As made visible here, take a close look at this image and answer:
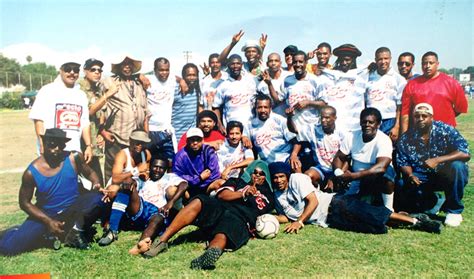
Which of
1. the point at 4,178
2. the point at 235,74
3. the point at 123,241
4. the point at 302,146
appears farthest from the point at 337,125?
the point at 4,178

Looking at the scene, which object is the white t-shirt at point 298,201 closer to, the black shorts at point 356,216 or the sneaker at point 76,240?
the black shorts at point 356,216

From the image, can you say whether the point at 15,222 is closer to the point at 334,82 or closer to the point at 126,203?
the point at 126,203

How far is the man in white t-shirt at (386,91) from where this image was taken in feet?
19.6

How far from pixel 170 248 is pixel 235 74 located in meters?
2.66

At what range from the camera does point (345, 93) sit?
6.05m

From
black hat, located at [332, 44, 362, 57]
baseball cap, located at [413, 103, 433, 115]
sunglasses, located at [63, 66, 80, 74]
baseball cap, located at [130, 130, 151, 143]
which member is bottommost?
baseball cap, located at [130, 130, 151, 143]

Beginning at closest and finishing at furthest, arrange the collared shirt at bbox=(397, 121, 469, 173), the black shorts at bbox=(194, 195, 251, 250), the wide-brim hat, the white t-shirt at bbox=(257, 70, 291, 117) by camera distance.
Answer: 1. the black shorts at bbox=(194, 195, 251, 250)
2. the collared shirt at bbox=(397, 121, 469, 173)
3. the wide-brim hat
4. the white t-shirt at bbox=(257, 70, 291, 117)

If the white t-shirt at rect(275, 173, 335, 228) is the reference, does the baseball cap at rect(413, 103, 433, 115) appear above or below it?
above

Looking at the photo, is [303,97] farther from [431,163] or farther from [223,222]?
[223,222]

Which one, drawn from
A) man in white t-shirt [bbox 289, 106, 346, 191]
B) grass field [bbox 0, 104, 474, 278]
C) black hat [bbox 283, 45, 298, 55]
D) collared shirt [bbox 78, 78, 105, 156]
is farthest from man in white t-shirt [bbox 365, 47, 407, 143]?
collared shirt [bbox 78, 78, 105, 156]

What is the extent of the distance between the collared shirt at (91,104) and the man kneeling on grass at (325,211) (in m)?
2.49

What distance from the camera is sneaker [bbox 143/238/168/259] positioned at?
4410 mm

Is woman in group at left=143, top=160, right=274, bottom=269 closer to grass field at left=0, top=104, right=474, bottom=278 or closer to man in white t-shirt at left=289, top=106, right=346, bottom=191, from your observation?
grass field at left=0, top=104, right=474, bottom=278

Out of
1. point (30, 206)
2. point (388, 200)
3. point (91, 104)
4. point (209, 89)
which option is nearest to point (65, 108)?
point (91, 104)
